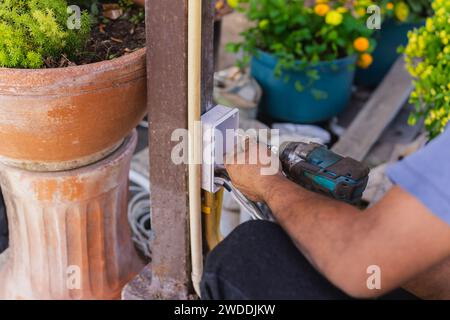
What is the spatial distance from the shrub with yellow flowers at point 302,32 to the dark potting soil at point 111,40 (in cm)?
112

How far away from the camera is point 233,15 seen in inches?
136

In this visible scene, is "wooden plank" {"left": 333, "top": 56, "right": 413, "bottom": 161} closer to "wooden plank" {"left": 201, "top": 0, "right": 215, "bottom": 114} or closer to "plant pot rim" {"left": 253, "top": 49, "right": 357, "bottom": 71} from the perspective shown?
"plant pot rim" {"left": 253, "top": 49, "right": 357, "bottom": 71}

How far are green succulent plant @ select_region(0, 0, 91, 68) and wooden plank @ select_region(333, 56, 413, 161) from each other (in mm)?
1694

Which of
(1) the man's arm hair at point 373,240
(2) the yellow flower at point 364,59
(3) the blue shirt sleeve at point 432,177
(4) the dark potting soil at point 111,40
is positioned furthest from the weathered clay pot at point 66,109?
(2) the yellow flower at point 364,59

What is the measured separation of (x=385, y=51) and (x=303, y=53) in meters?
0.85

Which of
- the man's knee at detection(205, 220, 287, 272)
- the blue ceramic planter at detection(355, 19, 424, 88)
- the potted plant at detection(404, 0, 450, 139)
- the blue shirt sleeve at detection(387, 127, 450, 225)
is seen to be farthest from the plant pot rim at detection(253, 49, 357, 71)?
the blue shirt sleeve at detection(387, 127, 450, 225)

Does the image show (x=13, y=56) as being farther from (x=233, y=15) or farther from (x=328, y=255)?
(x=233, y=15)

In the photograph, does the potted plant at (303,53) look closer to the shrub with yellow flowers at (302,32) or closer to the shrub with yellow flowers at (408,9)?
the shrub with yellow flowers at (302,32)

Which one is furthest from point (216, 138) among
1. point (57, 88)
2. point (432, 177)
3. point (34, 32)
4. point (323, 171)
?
point (432, 177)

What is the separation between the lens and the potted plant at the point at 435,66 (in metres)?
1.98

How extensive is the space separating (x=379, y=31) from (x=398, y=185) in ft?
8.38

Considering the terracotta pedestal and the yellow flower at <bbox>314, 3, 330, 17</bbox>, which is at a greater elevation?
the yellow flower at <bbox>314, 3, 330, 17</bbox>

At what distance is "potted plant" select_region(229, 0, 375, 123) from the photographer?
2852 mm
